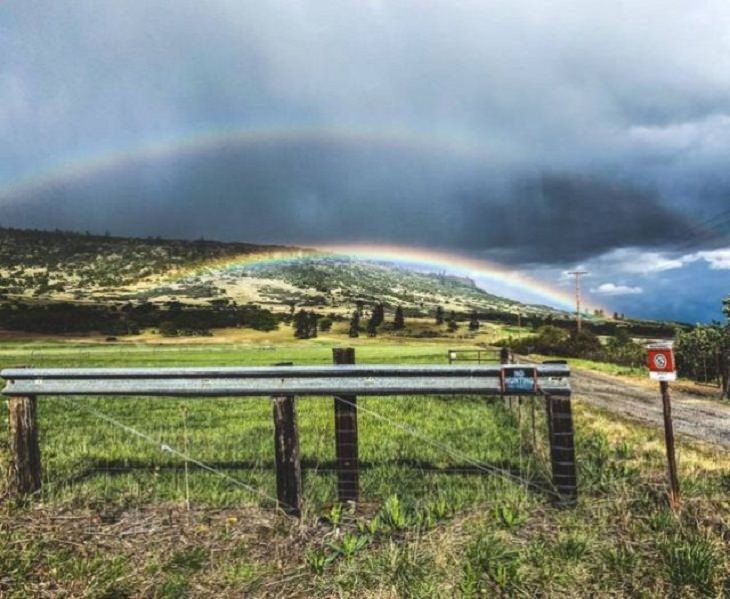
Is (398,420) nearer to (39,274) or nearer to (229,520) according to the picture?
(229,520)

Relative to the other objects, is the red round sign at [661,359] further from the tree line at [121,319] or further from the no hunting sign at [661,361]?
the tree line at [121,319]

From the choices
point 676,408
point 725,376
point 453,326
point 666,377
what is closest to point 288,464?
point 666,377

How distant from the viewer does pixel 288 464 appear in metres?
4.92

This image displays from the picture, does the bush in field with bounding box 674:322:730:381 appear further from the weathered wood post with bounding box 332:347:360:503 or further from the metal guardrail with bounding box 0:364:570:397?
the weathered wood post with bounding box 332:347:360:503

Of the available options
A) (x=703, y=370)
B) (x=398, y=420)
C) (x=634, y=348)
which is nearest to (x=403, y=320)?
(x=634, y=348)

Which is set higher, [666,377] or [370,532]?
[666,377]

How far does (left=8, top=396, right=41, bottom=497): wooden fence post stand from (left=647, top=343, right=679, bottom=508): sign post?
5.67m

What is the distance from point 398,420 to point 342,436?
668 cm

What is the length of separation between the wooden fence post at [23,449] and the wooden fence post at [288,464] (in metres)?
2.41

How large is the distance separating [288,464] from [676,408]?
14.0m

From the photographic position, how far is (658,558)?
386cm

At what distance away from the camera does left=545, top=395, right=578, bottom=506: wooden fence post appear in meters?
4.86

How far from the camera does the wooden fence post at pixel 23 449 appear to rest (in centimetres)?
535

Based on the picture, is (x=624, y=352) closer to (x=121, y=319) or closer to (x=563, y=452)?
(x=563, y=452)
